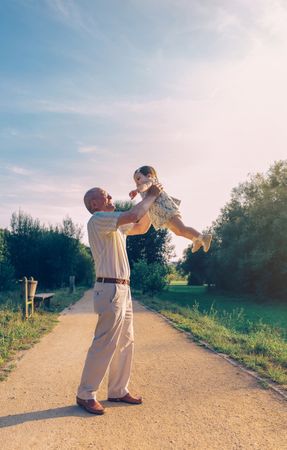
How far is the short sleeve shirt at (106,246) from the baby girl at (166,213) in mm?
403

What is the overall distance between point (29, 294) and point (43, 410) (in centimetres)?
847

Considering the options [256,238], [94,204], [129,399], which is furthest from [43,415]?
[256,238]

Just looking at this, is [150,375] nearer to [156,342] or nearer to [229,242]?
[156,342]

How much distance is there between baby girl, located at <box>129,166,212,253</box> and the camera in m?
4.41

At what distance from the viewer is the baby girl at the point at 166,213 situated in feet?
14.5

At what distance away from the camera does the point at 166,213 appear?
4453 mm

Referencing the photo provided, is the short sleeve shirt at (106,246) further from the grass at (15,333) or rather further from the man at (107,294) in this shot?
the grass at (15,333)

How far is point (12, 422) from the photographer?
160 inches

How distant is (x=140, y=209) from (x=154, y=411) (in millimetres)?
1980

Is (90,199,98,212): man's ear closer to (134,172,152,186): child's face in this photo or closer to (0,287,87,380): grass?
(134,172,152,186): child's face

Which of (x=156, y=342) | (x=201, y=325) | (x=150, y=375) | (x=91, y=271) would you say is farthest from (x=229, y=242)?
(x=150, y=375)

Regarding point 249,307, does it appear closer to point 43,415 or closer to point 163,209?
point 163,209

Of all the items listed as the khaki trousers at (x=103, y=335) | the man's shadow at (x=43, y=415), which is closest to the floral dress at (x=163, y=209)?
the khaki trousers at (x=103, y=335)

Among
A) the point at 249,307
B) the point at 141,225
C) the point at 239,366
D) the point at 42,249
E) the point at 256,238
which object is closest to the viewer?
the point at 141,225
